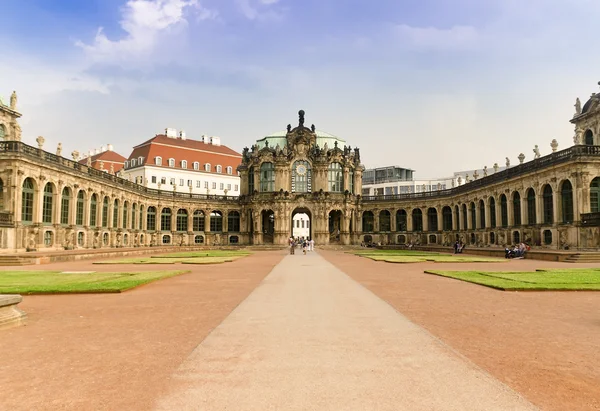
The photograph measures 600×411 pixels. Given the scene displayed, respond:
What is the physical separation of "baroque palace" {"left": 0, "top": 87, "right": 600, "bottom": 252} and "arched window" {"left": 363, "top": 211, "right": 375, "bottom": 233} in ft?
1.39

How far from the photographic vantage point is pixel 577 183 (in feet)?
159

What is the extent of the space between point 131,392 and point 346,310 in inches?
310

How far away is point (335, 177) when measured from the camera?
293 feet

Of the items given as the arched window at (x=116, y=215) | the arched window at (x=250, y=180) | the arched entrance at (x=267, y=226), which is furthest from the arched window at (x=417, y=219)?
the arched window at (x=116, y=215)

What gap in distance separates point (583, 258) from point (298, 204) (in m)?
54.2

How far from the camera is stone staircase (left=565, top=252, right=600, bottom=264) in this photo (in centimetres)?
3725

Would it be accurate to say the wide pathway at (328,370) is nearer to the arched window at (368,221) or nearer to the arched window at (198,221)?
the arched window at (198,221)

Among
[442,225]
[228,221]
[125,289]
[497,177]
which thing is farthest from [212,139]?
[125,289]

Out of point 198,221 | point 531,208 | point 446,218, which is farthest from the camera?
point 198,221

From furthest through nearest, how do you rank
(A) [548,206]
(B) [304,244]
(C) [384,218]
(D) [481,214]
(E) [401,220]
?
(C) [384,218]
(E) [401,220]
(D) [481,214]
(B) [304,244]
(A) [548,206]

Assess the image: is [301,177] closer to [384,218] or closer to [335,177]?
[335,177]

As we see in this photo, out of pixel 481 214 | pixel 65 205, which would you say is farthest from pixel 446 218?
pixel 65 205

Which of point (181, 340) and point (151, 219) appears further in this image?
point (151, 219)

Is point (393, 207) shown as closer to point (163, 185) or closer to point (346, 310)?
point (163, 185)
